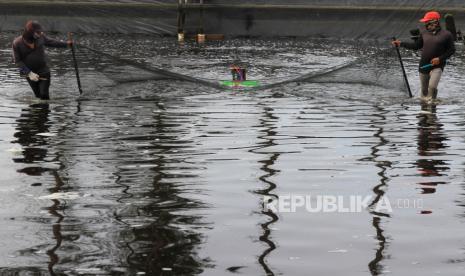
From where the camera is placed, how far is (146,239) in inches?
338

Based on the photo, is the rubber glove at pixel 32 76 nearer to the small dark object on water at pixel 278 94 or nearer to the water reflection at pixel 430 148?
the small dark object on water at pixel 278 94

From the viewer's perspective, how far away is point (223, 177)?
37.6 feet

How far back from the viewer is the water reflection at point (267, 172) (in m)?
8.22

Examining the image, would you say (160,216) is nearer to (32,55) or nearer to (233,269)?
(233,269)

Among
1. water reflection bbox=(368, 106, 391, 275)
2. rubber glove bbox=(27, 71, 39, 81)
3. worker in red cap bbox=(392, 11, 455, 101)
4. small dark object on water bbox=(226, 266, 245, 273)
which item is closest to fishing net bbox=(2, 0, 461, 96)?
worker in red cap bbox=(392, 11, 455, 101)

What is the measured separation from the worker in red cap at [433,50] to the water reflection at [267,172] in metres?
3.45

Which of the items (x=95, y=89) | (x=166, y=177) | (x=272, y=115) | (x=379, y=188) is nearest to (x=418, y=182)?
(x=379, y=188)

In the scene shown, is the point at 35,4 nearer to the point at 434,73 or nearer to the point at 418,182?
the point at 434,73

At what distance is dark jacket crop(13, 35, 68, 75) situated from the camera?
19641 mm

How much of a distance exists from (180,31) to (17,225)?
3397cm

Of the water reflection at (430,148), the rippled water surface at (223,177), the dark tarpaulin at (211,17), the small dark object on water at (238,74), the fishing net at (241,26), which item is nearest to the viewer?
the rippled water surface at (223,177)

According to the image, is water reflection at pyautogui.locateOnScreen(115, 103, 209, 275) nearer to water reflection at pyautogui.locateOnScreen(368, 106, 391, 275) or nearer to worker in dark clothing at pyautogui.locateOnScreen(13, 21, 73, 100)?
water reflection at pyautogui.locateOnScreen(368, 106, 391, 275)

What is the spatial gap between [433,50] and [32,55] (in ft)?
26.0

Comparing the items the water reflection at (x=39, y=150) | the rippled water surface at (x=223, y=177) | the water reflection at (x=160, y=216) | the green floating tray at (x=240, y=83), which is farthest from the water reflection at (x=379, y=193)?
the green floating tray at (x=240, y=83)
